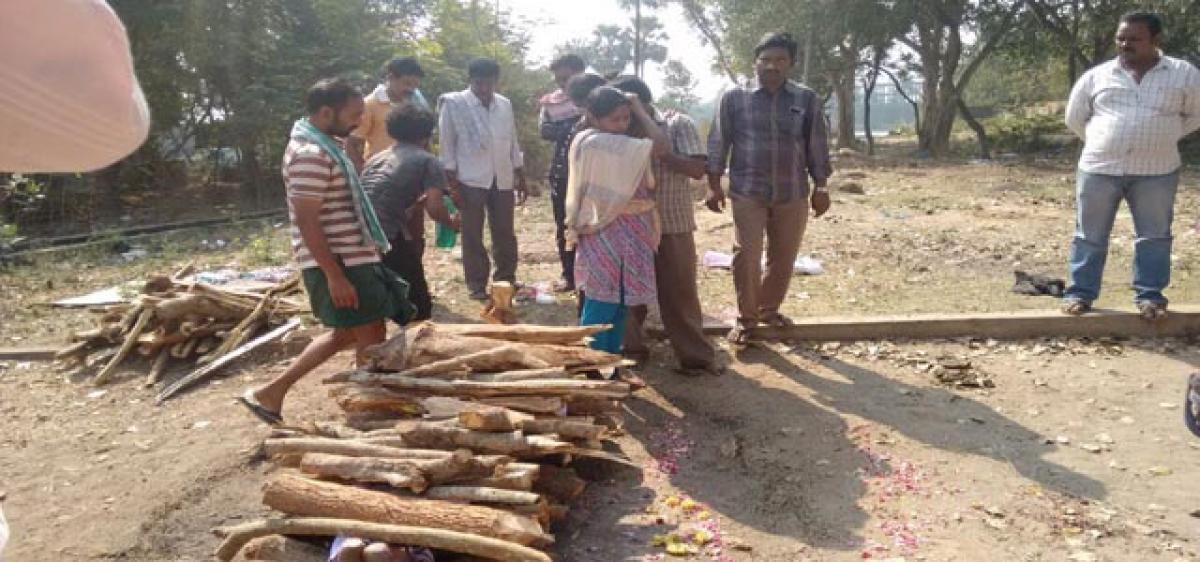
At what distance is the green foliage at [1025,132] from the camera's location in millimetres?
21562

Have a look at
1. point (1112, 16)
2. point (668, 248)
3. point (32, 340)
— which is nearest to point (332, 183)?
point (668, 248)

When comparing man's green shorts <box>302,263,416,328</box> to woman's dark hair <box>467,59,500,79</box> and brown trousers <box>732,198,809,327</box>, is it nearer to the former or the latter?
brown trousers <box>732,198,809,327</box>

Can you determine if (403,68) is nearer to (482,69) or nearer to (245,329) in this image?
(482,69)

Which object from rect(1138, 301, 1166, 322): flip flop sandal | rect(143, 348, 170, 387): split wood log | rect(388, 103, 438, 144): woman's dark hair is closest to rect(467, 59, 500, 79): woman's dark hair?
rect(388, 103, 438, 144): woman's dark hair

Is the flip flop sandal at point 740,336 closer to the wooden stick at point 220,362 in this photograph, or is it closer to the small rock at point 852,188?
the wooden stick at point 220,362

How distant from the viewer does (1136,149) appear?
16.0 ft

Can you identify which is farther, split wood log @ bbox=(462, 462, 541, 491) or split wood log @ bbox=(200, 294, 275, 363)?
split wood log @ bbox=(200, 294, 275, 363)

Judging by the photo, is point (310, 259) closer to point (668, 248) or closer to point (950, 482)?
point (668, 248)

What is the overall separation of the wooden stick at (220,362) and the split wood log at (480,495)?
9.15 ft

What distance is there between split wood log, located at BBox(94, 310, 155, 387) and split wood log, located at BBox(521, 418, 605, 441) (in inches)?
135

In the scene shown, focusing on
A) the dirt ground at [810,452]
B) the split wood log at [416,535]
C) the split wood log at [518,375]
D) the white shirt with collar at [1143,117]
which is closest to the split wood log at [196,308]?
the dirt ground at [810,452]

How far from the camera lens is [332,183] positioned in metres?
3.76

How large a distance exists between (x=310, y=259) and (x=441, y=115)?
2670 millimetres

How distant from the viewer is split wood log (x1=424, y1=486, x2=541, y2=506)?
9.19 feet
